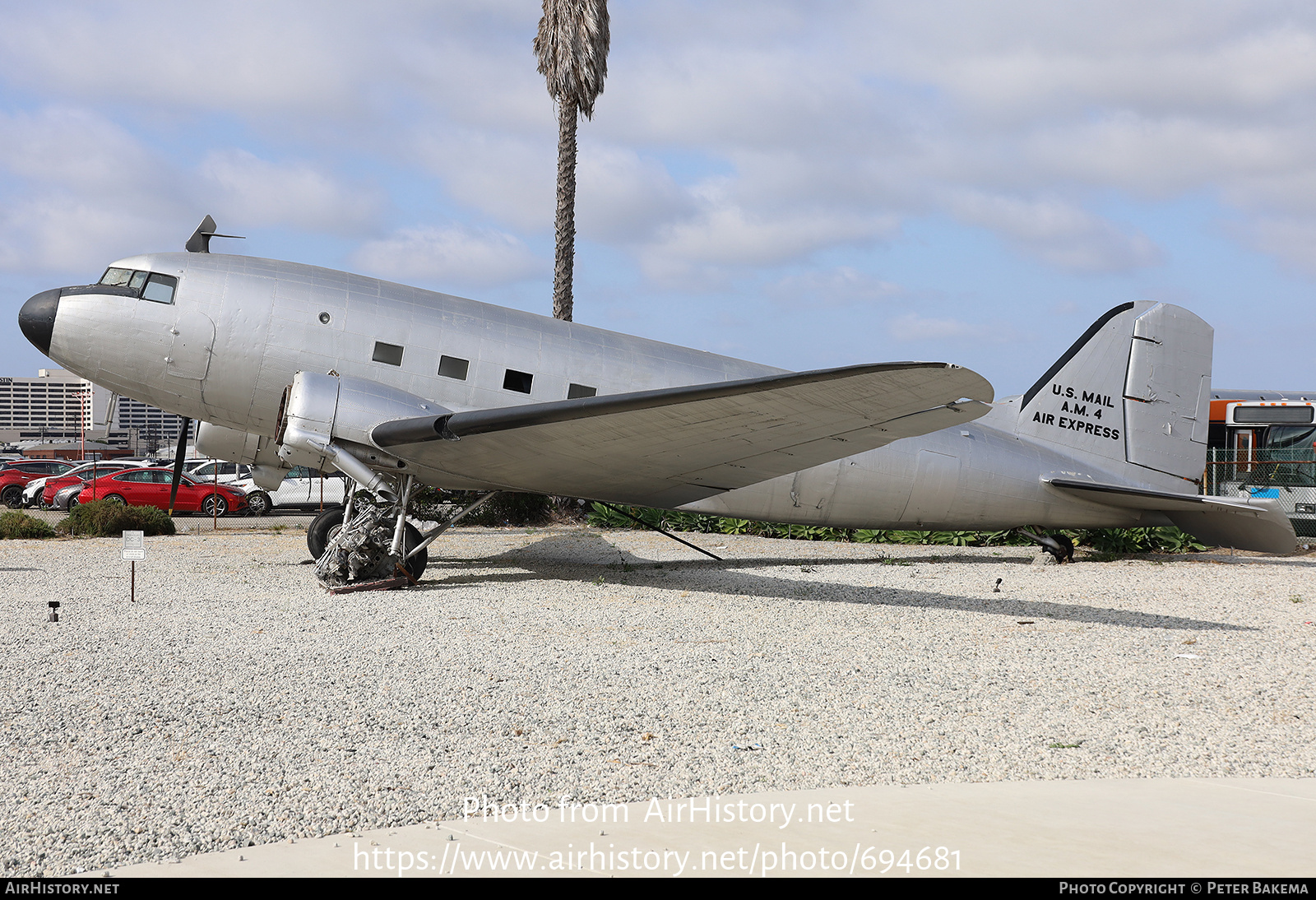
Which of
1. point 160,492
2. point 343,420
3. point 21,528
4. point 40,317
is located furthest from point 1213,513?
point 160,492

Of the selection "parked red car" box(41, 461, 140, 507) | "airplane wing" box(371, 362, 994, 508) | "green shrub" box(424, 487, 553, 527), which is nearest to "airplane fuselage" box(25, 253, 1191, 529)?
"airplane wing" box(371, 362, 994, 508)

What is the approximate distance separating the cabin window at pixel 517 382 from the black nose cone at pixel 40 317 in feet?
16.9

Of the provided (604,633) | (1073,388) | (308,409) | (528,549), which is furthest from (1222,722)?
(528,549)

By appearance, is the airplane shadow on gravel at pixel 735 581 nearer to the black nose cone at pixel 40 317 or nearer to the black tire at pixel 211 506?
the black nose cone at pixel 40 317

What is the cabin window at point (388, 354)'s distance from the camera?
10.6 metres

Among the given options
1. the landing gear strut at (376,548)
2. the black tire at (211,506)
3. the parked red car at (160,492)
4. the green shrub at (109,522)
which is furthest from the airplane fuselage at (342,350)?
the black tire at (211,506)

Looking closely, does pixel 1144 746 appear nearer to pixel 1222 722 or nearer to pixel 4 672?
pixel 1222 722

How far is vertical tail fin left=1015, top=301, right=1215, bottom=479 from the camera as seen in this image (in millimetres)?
13930

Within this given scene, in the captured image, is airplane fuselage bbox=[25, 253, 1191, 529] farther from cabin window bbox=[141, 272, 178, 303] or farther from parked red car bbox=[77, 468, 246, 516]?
parked red car bbox=[77, 468, 246, 516]

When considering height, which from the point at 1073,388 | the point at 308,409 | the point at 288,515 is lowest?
the point at 288,515

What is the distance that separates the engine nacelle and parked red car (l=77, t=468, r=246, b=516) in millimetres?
16693

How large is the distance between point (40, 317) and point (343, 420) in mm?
3903

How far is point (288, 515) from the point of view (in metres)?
26.9

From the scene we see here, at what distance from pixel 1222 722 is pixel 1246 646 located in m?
2.86
